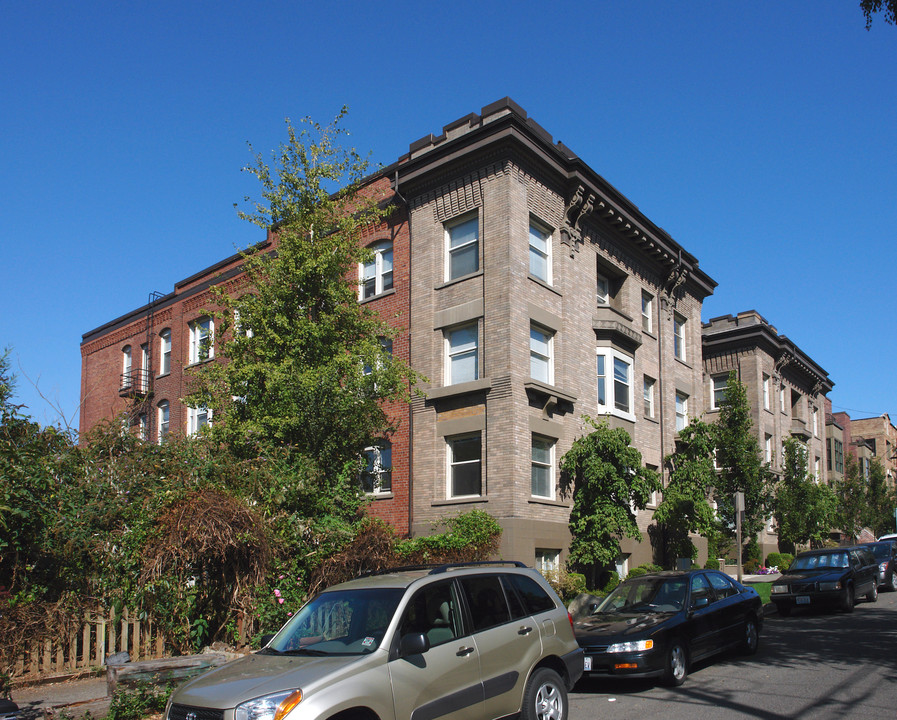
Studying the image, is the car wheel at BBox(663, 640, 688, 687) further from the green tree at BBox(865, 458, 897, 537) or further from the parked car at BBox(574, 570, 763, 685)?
the green tree at BBox(865, 458, 897, 537)

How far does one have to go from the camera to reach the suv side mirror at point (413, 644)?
6.49 meters

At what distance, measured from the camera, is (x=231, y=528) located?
1107 cm

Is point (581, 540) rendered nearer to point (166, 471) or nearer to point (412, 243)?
point (412, 243)

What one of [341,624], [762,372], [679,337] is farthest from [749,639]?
[762,372]

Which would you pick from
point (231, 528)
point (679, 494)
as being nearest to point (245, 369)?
point (231, 528)

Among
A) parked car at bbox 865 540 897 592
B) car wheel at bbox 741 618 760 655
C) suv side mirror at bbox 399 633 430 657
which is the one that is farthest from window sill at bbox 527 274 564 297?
suv side mirror at bbox 399 633 430 657

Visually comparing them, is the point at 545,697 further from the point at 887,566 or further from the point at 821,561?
the point at 887,566

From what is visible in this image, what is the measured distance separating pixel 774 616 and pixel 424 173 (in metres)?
14.7

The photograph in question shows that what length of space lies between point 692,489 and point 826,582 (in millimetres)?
5124

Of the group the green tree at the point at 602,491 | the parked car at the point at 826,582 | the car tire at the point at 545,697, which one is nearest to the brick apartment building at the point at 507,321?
the green tree at the point at 602,491

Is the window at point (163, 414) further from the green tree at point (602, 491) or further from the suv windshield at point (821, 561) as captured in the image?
the suv windshield at point (821, 561)

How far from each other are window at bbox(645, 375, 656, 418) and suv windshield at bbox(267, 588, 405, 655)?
2080cm

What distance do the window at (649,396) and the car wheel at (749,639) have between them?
14.1 meters

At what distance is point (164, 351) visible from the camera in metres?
35.4
